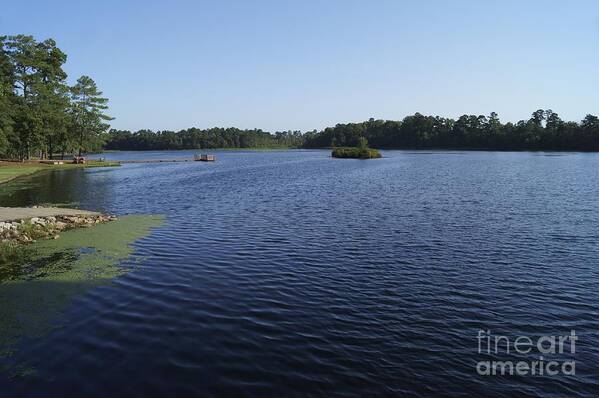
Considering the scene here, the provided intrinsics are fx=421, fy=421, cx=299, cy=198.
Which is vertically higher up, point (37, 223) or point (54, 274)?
point (37, 223)

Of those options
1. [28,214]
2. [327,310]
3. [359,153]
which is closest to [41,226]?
[28,214]

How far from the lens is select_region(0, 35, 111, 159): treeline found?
75.6 m

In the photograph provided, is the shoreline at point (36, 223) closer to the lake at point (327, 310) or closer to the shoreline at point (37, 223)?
the shoreline at point (37, 223)

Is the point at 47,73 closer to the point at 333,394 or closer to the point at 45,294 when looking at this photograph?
the point at 45,294

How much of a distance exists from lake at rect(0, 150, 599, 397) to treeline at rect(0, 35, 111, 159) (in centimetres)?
6178

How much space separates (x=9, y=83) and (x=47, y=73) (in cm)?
1104

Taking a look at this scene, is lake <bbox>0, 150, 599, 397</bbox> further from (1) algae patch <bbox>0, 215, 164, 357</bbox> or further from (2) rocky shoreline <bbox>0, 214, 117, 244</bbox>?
(2) rocky shoreline <bbox>0, 214, 117, 244</bbox>

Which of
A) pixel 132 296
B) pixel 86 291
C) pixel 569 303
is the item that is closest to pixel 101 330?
pixel 132 296

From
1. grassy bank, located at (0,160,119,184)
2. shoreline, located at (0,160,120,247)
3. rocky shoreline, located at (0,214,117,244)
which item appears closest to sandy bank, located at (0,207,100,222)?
shoreline, located at (0,160,120,247)

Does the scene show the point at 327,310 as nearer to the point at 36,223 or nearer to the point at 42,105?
the point at 36,223

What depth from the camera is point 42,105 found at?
80500 millimetres

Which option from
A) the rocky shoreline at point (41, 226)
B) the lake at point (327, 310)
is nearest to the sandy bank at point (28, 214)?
the rocky shoreline at point (41, 226)

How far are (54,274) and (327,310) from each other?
11.3 metres

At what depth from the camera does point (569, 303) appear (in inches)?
572
